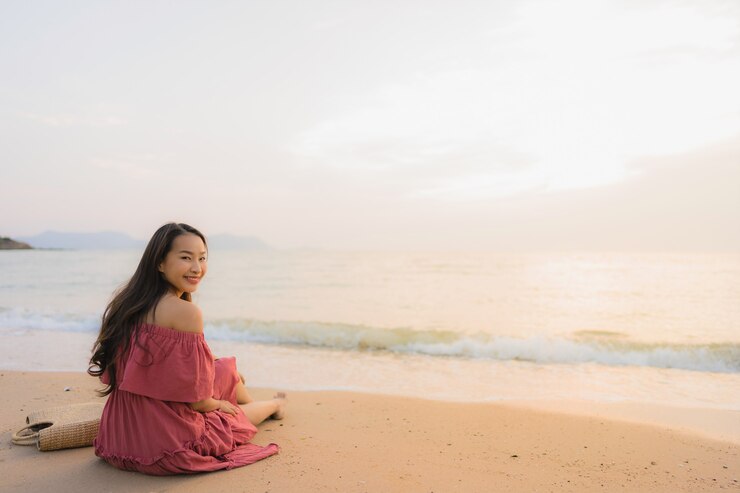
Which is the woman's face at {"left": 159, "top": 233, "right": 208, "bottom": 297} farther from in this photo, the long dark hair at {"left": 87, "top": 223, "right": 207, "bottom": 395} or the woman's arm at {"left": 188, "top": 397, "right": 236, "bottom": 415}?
the woman's arm at {"left": 188, "top": 397, "right": 236, "bottom": 415}

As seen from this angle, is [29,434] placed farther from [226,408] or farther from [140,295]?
[140,295]

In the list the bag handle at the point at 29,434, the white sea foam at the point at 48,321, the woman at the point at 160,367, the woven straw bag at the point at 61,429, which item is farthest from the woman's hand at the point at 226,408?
the white sea foam at the point at 48,321

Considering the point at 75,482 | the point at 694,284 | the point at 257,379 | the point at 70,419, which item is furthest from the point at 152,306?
the point at 694,284

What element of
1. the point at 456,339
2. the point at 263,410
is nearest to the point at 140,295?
the point at 263,410

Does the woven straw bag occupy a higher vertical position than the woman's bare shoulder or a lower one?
lower

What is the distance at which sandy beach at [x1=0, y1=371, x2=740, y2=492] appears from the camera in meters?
3.59

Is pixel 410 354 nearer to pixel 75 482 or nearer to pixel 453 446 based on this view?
pixel 453 446

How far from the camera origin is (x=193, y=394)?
353cm

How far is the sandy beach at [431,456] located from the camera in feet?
11.8

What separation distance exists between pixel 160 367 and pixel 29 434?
2019mm

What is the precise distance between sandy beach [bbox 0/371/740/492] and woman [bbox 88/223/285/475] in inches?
6.5

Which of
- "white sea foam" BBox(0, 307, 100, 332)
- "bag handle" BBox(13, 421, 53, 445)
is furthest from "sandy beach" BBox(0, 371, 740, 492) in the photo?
"white sea foam" BBox(0, 307, 100, 332)

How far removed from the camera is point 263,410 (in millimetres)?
4887

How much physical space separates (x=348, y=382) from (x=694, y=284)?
900 inches
